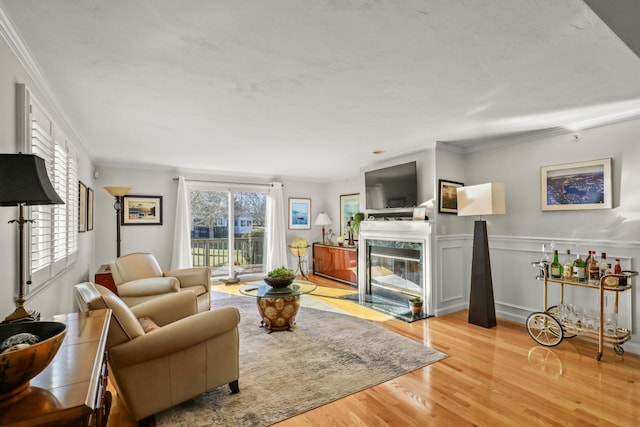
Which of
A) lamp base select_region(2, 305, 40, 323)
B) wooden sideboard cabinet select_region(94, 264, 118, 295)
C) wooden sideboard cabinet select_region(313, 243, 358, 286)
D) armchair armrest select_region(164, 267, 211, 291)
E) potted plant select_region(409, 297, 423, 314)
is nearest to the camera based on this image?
lamp base select_region(2, 305, 40, 323)

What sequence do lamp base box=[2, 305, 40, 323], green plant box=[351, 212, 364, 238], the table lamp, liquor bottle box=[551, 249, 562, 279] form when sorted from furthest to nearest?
the table lamp < green plant box=[351, 212, 364, 238] < liquor bottle box=[551, 249, 562, 279] < lamp base box=[2, 305, 40, 323]

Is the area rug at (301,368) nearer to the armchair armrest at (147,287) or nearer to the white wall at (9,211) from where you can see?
the armchair armrest at (147,287)

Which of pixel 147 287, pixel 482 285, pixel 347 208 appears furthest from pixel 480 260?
pixel 147 287

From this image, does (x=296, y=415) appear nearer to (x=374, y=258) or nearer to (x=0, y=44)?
(x=0, y=44)

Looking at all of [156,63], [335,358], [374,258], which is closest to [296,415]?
[335,358]

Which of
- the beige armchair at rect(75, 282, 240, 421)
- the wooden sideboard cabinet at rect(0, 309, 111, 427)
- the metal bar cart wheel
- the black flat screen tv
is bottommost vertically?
the metal bar cart wheel

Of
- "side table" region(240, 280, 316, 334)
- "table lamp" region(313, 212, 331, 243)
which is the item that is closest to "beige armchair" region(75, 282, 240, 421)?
"side table" region(240, 280, 316, 334)

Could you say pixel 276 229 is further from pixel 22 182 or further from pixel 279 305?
pixel 22 182

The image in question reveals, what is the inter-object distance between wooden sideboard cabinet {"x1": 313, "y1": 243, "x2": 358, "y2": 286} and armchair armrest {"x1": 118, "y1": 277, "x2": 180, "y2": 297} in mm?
3505

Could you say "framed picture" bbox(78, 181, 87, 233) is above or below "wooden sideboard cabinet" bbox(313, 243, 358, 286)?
above

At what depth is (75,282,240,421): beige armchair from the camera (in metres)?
1.85

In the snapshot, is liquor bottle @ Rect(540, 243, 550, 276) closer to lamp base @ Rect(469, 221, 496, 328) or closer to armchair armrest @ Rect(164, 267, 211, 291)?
lamp base @ Rect(469, 221, 496, 328)

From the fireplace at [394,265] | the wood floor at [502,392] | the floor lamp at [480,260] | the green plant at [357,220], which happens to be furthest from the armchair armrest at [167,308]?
the green plant at [357,220]

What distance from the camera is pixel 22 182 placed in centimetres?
127
